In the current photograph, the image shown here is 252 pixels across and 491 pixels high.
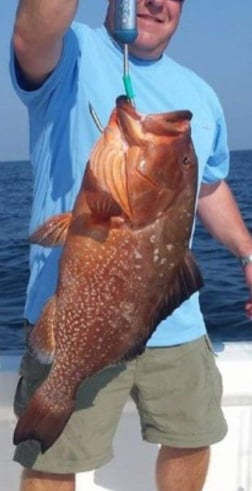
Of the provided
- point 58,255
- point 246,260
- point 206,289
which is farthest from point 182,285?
point 206,289

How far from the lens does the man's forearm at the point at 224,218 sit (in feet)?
13.3

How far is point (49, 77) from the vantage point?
2938mm

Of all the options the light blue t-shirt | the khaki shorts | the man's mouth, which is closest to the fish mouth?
the light blue t-shirt

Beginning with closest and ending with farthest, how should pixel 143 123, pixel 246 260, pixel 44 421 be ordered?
1. pixel 143 123
2. pixel 44 421
3. pixel 246 260

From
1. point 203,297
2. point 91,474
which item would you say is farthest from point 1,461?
point 203,297

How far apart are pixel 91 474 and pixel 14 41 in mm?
2259

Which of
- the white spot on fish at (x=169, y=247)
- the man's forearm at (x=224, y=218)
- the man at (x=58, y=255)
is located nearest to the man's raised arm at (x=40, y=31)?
the man at (x=58, y=255)

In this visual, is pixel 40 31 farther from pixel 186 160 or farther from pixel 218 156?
pixel 218 156

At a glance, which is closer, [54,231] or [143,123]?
[143,123]

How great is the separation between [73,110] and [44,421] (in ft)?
3.61

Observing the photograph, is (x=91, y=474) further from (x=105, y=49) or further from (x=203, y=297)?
(x=203, y=297)

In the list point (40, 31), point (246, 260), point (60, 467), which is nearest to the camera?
point (40, 31)

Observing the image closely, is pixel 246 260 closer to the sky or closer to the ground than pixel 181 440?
closer to the sky

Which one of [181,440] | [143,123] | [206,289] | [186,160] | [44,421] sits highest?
[143,123]
